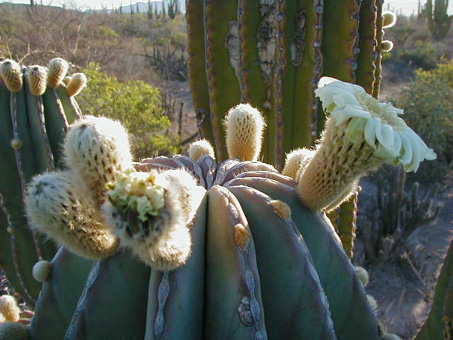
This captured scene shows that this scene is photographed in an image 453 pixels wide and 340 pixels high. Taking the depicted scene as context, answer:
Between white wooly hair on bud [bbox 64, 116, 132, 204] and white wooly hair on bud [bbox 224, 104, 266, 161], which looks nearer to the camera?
white wooly hair on bud [bbox 64, 116, 132, 204]

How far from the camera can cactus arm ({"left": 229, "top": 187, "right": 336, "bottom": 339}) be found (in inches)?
47.7

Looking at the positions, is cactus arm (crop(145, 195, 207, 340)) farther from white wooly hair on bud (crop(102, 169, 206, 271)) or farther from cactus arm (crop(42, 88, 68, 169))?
cactus arm (crop(42, 88, 68, 169))

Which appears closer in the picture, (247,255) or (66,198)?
(66,198)

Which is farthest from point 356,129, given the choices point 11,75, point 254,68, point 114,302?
point 11,75

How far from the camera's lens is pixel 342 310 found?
1376 mm

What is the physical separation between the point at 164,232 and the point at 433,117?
8.55 meters

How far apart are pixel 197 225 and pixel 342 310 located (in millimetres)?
554

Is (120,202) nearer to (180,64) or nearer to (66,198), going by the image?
(66,198)

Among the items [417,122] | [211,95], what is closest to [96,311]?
[211,95]

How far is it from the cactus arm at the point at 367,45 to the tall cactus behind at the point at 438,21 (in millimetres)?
18946

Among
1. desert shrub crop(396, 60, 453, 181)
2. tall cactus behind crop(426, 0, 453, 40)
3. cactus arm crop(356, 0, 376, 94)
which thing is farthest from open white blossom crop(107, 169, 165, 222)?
tall cactus behind crop(426, 0, 453, 40)

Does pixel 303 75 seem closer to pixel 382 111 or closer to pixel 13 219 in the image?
pixel 382 111

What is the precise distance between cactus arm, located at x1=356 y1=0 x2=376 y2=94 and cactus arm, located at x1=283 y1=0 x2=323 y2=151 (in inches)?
10.7

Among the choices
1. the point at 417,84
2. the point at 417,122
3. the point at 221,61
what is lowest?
the point at 417,122
